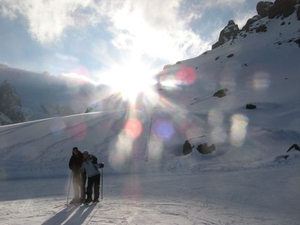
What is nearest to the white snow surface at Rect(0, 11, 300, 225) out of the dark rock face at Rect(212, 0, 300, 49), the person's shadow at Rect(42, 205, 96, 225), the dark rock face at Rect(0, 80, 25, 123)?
the person's shadow at Rect(42, 205, 96, 225)

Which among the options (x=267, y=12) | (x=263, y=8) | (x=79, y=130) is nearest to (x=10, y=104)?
(x=263, y=8)

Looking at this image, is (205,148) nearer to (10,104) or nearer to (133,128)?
(133,128)

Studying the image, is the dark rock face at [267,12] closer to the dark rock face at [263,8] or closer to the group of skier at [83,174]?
the dark rock face at [263,8]

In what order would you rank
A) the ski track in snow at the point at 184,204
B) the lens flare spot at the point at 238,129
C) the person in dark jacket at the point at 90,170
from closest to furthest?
the ski track in snow at the point at 184,204, the person in dark jacket at the point at 90,170, the lens flare spot at the point at 238,129

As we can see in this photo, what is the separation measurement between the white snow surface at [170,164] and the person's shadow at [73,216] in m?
0.03

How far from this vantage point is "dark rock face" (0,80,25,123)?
17650 cm

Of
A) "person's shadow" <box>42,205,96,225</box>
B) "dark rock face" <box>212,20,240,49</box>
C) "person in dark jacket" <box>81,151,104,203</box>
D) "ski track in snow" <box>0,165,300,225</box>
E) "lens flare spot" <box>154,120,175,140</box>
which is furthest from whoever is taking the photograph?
"dark rock face" <box>212,20,240,49</box>

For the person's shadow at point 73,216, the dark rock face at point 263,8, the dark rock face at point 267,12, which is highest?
the dark rock face at point 263,8

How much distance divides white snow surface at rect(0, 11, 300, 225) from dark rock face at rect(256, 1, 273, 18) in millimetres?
45020

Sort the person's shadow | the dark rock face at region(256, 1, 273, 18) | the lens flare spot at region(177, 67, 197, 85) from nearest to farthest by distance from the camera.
Answer: the person's shadow
the lens flare spot at region(177, 67, 197, 85)
the dark rock face at region(256, 1, 273, 18)

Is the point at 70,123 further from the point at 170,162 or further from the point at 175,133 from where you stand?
the point at 170,162

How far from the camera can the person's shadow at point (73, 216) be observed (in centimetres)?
673

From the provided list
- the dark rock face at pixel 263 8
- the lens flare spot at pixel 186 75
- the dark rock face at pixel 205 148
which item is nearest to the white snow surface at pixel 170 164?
the dark rock face at pixel 205 148

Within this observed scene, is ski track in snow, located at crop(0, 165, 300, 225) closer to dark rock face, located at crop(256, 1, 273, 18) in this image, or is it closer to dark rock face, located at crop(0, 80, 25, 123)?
dark rock face, located at crop(256, 1, 273, 18)
